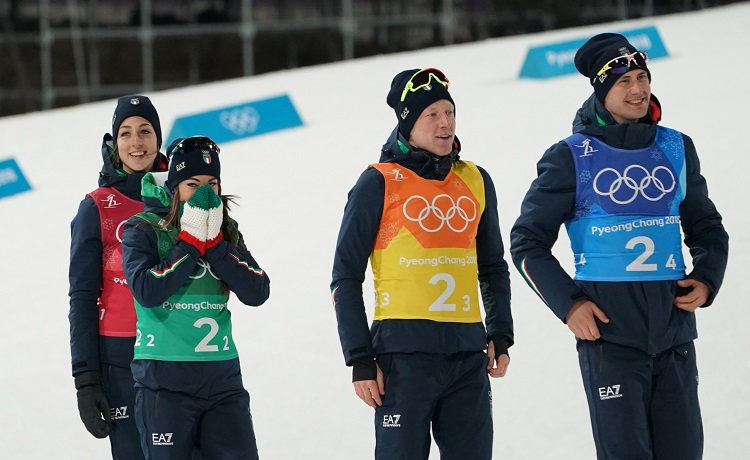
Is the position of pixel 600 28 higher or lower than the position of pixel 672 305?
higher

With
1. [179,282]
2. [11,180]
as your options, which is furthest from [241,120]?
[179,282]

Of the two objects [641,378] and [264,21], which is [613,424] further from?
[264,21]

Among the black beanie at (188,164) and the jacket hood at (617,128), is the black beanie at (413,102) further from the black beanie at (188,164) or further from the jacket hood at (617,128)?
the black beanie at (188,164)

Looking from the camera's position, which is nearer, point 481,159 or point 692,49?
point 481,159

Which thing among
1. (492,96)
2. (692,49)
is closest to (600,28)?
(692,49)

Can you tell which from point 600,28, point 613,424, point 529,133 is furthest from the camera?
point 600,28

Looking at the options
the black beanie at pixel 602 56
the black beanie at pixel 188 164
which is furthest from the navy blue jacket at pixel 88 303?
the black beanie at pixel 602 56

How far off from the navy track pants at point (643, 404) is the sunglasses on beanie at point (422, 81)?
33.2 inches

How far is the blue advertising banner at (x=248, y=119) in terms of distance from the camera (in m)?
9.56

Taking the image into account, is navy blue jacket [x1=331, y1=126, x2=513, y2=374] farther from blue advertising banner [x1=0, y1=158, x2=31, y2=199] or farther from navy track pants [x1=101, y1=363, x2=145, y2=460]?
blue advertising banner [x1=0, y1=158, x2=31, y2=199]

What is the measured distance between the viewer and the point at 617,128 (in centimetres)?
333

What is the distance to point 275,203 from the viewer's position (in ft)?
24.9

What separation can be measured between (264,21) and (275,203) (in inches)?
244

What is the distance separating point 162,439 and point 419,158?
3.39ft
